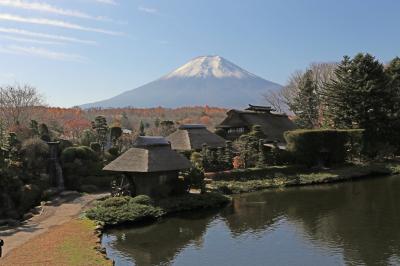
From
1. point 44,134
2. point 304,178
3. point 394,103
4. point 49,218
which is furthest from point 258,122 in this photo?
point 49,218

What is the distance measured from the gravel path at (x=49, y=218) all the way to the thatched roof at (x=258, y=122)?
83.7ft

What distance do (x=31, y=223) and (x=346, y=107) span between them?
38.1m

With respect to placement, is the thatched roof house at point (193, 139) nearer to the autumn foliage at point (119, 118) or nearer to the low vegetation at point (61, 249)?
the autumn foliage at point (119, 118)

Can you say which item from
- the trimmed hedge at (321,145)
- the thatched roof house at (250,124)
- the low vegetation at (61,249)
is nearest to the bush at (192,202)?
the low vegetation at (61,249)

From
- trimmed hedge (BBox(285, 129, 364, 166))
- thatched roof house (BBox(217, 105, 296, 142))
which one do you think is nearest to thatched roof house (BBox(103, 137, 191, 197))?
trimmed hedge (BBox(285, 129, 364, 166))

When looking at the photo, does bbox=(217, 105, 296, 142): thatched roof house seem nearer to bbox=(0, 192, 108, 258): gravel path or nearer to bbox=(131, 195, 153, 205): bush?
bbox=(0, 192, 108, 258): gravel path

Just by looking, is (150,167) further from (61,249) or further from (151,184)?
(61,249)

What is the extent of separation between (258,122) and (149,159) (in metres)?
27.3

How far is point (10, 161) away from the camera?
30719mm

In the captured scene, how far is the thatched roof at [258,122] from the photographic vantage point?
53.8 metres

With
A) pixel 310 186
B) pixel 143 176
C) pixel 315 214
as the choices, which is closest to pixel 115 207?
pixel 143 176

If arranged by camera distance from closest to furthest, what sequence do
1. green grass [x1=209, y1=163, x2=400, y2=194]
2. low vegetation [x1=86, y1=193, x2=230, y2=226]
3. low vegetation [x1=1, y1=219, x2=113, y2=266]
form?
low vegetation [x1=1, y1=219, x2=113, y2=266] < low vegetation [x1=86, y1=193, x2=230, y2=226] < green grass [x1=209, y1=163, x2=400, y2=194]

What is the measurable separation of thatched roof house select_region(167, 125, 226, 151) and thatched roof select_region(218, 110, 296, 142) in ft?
28.0

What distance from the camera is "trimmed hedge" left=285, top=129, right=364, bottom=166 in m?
43.8
